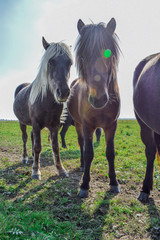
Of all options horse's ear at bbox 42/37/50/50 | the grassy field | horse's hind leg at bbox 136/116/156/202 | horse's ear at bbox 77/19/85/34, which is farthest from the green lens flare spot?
the grassy field

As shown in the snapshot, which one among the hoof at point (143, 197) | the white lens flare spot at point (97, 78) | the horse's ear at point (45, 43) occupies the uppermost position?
the horse's ear at point (45, 43)

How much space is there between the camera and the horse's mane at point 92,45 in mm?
3043

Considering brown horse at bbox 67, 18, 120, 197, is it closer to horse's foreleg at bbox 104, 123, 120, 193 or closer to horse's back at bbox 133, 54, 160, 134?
horse's foreleg at bbox 104, 123, 120, 193

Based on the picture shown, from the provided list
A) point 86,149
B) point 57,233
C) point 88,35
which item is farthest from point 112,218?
point 88,35

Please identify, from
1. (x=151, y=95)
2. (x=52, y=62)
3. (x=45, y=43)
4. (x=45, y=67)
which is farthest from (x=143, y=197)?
(x=45, y=43)

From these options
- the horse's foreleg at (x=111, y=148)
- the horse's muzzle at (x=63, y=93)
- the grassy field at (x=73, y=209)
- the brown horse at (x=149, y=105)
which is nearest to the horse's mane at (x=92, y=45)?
the horse's muzzle at (x=63, y=93)

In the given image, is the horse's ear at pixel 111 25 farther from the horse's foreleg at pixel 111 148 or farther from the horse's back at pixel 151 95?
the horse's foreleg at pixel 111 148

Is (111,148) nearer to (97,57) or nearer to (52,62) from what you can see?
(97,57)

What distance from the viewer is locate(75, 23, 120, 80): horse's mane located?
304cm

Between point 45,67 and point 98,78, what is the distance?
1975 millimetres

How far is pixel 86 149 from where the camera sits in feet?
12.6

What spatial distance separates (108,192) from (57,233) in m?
1.74

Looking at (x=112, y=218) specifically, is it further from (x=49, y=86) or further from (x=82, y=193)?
(x=49, y=86)

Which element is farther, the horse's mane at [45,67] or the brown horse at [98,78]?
the horse's mane at [45,67]
